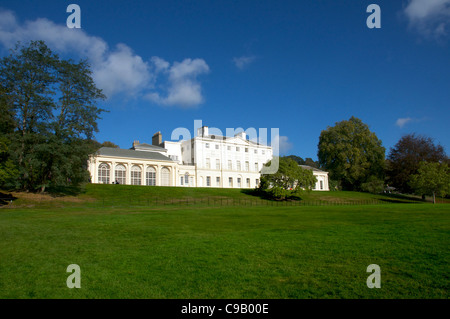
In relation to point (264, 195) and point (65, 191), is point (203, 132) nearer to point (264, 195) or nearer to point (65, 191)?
point (264, 195)

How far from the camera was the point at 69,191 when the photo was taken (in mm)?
42250

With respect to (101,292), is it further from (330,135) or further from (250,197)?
(330,135)

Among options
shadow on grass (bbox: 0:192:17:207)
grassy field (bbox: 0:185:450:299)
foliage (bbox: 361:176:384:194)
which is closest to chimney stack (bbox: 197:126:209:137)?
foliage (bbox: 361:176:384:194)

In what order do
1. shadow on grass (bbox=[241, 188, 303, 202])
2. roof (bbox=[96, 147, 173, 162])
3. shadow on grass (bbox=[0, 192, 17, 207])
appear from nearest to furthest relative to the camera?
shadow on grass (bbox=[0, 192, 17, 207])
shadow on grass (bbox=[241, 188, 303, 202])
roof (bbox=[96, 147, 173, 162])

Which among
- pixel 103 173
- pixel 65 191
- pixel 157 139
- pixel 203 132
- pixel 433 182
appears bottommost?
pixel 65 191

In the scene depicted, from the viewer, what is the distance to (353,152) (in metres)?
78.2

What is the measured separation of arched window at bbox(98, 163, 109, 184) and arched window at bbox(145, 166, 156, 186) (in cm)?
736

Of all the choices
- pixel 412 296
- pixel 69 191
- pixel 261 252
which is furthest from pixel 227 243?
pixel 69 191

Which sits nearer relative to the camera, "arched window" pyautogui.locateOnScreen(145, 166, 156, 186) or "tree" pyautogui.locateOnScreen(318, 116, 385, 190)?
"arched window" pyautogui.locateOnScreen(145, 166, 156, 186)

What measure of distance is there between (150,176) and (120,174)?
5.78 m

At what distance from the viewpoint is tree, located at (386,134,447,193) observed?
72825 millimetres

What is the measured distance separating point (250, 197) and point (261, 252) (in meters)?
44.6

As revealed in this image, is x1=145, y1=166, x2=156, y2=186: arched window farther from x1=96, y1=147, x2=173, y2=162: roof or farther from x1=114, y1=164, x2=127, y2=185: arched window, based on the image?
x1=114, y1=164, x2=127, y2=185: arched window

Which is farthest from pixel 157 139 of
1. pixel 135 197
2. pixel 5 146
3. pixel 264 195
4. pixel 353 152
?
pixel 5 146
